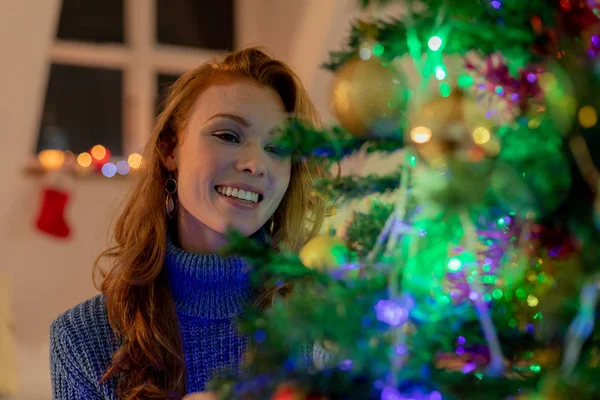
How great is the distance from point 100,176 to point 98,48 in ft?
2.19

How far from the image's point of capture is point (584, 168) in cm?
49

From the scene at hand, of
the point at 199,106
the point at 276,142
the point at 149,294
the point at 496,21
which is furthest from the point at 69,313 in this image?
the point at 496,21

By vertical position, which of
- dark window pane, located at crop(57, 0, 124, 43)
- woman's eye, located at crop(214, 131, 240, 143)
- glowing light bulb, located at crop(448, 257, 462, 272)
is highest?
dark window pane, located at crop(57, 0, 124, 43)

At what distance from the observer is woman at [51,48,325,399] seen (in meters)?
1.12

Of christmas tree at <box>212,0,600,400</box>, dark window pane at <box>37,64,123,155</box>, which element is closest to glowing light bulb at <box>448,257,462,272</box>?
christmas tree at <box>212,0,600,400</box>

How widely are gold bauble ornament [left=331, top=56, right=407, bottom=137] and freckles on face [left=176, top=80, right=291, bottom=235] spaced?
1.90 feet

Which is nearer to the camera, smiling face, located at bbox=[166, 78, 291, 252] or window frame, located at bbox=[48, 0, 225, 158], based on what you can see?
smiling face, located at bbox=[166, 78, 291, 252]

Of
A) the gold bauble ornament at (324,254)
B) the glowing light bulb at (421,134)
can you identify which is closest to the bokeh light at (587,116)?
the glowing light bulb at (421,134)

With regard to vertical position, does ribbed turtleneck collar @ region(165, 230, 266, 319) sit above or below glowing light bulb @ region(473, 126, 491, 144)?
below

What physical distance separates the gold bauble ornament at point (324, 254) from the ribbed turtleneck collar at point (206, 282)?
0.64 m

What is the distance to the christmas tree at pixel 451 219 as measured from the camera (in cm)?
46

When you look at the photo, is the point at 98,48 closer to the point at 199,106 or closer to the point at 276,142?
the point at 199,106

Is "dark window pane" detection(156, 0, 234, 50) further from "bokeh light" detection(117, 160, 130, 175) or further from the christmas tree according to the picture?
the christmas tree

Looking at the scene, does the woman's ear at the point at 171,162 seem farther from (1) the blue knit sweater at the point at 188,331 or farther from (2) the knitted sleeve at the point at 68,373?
(2) the knitted sleeve at the point at 68,373
